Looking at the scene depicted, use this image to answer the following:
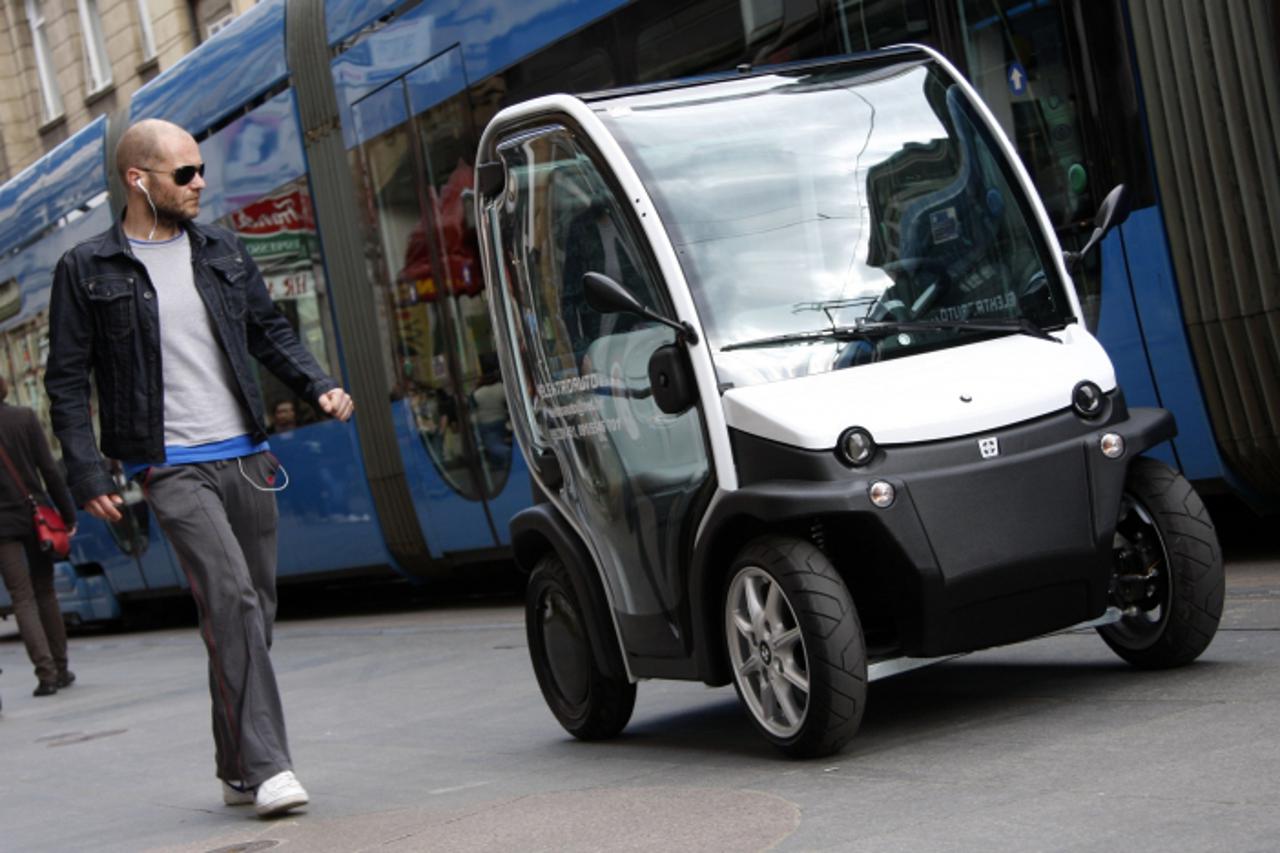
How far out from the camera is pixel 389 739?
7.59m

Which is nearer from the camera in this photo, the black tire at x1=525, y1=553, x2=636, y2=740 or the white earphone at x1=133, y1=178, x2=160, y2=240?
the white earphone at x1=133, y1=178, x2=160, y2=240

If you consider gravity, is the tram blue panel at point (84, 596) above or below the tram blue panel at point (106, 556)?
below

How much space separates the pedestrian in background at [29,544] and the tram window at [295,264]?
2335mm

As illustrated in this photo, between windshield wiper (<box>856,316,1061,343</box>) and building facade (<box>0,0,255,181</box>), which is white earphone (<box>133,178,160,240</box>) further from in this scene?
building facade (<box>0,0,255,181</box>)

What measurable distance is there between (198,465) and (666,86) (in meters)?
1.76

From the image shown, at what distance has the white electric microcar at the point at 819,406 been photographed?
524cm

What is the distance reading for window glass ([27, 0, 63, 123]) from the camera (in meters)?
40.9

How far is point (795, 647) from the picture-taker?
525 cm

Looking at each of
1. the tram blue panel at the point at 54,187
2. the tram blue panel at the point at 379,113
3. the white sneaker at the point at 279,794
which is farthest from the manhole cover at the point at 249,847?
the tram blue panel at the point at 54,187

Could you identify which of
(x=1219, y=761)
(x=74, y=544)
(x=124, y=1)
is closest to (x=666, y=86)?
(x=1219, y=761)

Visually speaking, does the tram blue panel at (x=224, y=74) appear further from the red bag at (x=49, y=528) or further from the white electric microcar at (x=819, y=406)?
the white electric microcar at (x=819, y=406)

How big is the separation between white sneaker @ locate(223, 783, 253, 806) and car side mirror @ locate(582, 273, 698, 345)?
6.43 feet

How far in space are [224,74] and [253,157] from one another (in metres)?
0.82

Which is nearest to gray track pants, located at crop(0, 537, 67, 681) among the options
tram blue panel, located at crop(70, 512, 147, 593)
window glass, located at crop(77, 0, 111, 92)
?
tram blue panel, located at crop(70, 512, 147, 593)
